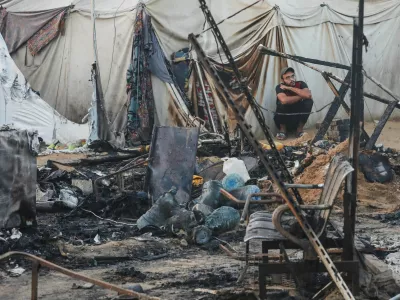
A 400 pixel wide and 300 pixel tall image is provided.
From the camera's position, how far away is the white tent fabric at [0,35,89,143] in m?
15.1

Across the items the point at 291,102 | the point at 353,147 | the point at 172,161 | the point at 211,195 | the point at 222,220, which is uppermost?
the point at 291,102

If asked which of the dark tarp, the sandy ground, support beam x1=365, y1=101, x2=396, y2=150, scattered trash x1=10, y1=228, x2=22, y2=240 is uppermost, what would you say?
the dark tarp

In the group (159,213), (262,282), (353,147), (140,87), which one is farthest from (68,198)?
(140,87)

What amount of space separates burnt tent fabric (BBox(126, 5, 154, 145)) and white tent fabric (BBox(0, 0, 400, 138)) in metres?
0.24

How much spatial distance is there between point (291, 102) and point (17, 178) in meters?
8.78

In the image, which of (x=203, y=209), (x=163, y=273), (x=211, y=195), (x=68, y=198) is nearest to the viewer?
(x=163, y=273)

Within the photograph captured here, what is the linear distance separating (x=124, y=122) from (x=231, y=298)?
35.2 ft

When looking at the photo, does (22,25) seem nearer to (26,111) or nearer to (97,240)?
(26,111)

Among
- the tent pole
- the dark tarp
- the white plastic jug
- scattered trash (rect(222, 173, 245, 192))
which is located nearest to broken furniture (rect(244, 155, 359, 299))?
scattered trash (rect(222, 173, 245, 192))

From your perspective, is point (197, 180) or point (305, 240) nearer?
point (305, 240)

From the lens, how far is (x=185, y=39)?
16359 mm

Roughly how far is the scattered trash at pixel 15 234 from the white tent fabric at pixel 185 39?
7855 millimetres

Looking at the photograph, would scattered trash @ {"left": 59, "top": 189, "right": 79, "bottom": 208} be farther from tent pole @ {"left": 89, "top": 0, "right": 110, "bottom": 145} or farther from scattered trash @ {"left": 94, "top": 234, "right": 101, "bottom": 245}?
tent pole @ {"left": 89, "top": 0, "right": 110, "bottom": 145}

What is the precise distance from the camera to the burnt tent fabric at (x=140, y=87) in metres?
15.4
